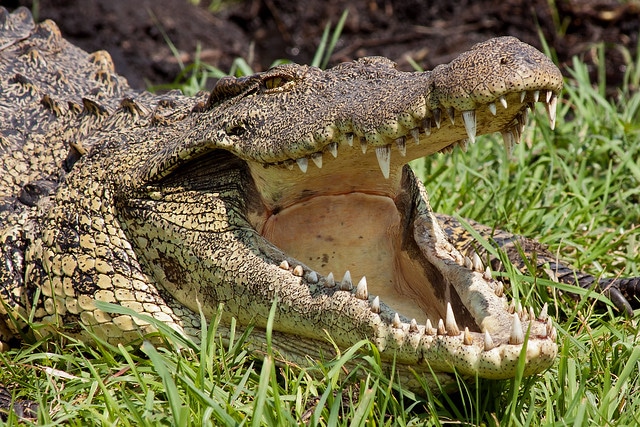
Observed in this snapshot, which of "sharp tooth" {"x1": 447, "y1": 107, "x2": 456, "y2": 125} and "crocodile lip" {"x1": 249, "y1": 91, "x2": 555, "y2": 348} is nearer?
"sharp tooth" {"x1": 447, "y1": 107, "x2": 456, "y2": 125}

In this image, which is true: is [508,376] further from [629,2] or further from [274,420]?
[629,2]

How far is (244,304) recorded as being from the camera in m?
3.38

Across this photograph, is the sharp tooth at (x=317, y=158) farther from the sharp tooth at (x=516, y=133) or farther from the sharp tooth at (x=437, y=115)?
the sharp tooth at (x=516, y=133)

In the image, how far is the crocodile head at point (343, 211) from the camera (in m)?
2.86

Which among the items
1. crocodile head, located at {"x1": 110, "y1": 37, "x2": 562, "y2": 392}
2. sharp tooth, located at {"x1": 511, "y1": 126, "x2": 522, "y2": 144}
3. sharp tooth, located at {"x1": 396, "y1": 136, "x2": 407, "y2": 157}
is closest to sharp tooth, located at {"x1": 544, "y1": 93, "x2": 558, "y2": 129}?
crocodile head, located at {"x1": 110, "y1": 37, "x2": 562, "y2": 392}

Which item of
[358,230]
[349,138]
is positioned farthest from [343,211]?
[349,138]

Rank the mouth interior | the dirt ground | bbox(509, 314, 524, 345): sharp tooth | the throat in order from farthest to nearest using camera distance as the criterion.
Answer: the dirt ground → the throat → the mouth interior → bbox(509, 314, 524, 345): sharp tooth

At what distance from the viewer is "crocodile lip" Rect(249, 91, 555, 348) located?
3.35 m

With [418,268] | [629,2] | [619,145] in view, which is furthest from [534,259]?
[629,2]

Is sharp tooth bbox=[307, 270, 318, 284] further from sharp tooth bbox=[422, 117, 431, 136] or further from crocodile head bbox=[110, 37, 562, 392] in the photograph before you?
sharp tooth bbox=[422, 117, 431, 136]

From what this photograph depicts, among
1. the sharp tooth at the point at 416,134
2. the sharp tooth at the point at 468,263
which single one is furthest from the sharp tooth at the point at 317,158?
the sharp tooth at the point at 468,263

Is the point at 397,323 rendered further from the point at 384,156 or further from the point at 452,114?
the point at 452,114

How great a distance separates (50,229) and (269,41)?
5.07 m

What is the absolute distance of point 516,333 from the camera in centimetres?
279
